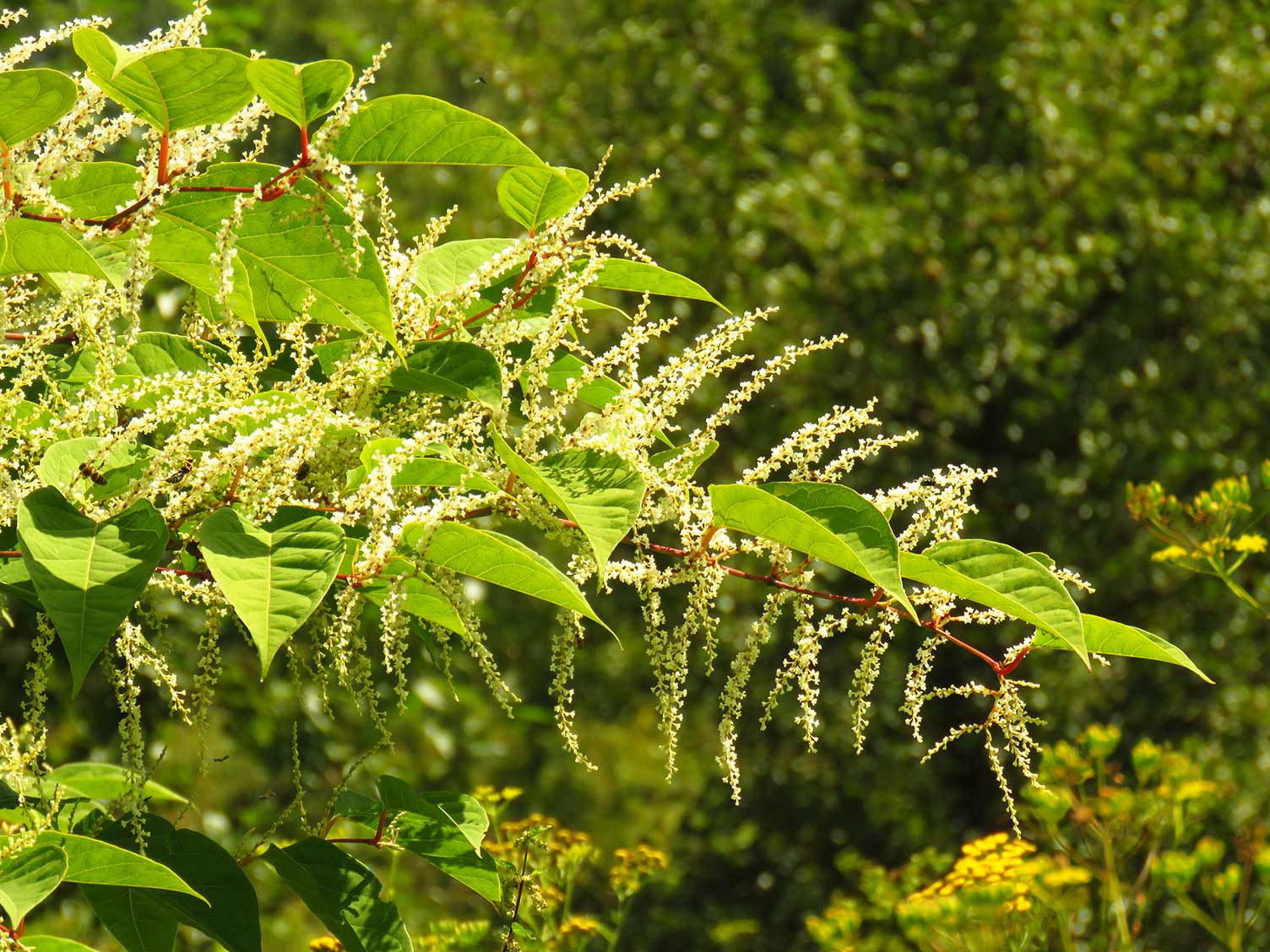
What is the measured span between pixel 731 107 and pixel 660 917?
3625 mm

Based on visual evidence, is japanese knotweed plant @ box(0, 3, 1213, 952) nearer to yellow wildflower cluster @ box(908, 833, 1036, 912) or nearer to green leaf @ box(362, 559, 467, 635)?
green leaf @ box(362, 559, 467, 635)

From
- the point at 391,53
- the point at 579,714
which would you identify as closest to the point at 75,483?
the point at 579,714

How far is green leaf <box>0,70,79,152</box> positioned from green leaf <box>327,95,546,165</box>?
0.19m

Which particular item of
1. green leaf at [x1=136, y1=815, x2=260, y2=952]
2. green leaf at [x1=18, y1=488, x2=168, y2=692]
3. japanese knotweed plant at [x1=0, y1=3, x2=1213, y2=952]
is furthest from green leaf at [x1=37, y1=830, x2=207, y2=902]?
green leaf at [x1=18, y1=488, x2=168, y2=692]

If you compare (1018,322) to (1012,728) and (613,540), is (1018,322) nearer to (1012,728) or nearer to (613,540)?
(1012,728)

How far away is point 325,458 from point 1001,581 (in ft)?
1.85

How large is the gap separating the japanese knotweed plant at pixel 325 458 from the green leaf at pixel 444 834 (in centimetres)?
9

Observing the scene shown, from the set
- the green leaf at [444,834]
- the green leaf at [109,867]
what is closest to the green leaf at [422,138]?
the green leaf at [109,867]

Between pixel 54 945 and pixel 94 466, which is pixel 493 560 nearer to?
pixel 94 466

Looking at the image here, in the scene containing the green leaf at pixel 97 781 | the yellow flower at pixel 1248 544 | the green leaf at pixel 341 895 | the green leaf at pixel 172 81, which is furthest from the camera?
the yellow flower at pixel 1248 544

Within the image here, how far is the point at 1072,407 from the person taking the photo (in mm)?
5434

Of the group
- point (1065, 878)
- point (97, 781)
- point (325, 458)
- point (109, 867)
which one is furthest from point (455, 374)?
point (1065, 878)

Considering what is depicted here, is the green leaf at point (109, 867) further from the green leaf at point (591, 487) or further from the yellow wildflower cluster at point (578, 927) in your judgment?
the yellow wildflower cluster at point (578, 927)

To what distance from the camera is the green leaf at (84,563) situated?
86 cm
